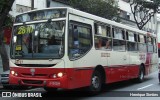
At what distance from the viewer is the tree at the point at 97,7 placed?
26.2 metres

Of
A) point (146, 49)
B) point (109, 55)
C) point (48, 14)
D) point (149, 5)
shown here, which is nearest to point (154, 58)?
point (146, 49)

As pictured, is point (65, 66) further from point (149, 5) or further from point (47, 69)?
point (149, 5)

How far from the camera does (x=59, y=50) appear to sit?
10.5 metres

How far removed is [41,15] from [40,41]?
3.18 ft

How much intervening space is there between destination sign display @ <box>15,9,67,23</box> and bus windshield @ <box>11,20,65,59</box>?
0.23 m

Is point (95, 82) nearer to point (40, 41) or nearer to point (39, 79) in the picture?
point (39, 79)

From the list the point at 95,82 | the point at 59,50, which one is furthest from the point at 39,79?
the point at 95,82

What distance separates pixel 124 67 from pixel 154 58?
629cm

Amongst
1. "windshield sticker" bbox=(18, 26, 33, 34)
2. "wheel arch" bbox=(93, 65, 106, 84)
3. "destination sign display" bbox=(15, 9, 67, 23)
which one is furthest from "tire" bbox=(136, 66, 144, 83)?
"windshield sticker" bbox=(18, 26, 33, 34)

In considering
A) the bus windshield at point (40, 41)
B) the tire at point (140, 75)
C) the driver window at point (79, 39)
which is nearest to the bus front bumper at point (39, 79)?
the bus windshield at point (40, 41)

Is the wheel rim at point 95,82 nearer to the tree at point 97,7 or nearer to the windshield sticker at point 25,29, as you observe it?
the windshield sticker at point 25,29

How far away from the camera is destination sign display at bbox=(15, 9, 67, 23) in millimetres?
10868

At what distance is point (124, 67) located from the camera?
50.6 feet

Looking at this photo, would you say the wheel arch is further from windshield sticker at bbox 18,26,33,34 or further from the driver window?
windshield sticker at bbox 18,26,33,34
